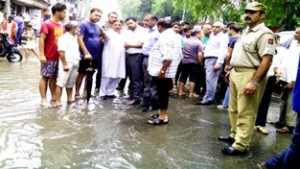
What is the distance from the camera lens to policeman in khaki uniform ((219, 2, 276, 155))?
391cm

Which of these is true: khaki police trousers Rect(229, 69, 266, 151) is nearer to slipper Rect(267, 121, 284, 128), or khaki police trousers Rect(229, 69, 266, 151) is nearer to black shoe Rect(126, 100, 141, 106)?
slipper Rect(267, 121, 284, 128)

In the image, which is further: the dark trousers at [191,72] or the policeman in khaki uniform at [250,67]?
the dark trousers at [191,72]

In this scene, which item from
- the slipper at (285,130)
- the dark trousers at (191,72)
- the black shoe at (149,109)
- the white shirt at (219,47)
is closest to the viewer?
the slipper at (285,130)

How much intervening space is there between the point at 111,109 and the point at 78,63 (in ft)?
3.36

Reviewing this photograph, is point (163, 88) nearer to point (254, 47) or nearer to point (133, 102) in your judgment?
point (133, 102)

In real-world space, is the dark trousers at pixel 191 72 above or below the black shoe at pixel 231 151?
above

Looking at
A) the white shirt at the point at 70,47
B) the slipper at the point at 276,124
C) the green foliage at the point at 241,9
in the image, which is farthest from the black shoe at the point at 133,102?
the green foliage at the point at 241,9

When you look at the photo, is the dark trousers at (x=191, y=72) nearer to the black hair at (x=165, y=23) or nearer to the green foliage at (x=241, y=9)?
the black hair at (x=165, y=23)

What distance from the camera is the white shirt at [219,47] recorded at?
6980mm

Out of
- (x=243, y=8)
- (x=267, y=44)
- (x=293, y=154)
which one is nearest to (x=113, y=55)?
(x=267, y=44)

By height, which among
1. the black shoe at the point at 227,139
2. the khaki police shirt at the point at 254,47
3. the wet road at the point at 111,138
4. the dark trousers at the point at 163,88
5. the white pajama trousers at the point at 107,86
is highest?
the khaki police shirt at the point at 254,47

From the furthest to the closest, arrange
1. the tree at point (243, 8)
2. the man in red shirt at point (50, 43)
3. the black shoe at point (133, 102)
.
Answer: the tree at point (243, 8), the black shoe at point (133, 102), the man in red shirt at point (50, 43)

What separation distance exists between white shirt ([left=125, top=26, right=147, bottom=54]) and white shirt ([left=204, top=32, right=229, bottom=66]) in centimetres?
142

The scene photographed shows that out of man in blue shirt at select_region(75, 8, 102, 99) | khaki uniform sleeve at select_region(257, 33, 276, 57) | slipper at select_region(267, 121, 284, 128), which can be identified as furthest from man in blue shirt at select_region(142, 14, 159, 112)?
khaki uniform sleeve at select_region(257, 33, 276, 57)
